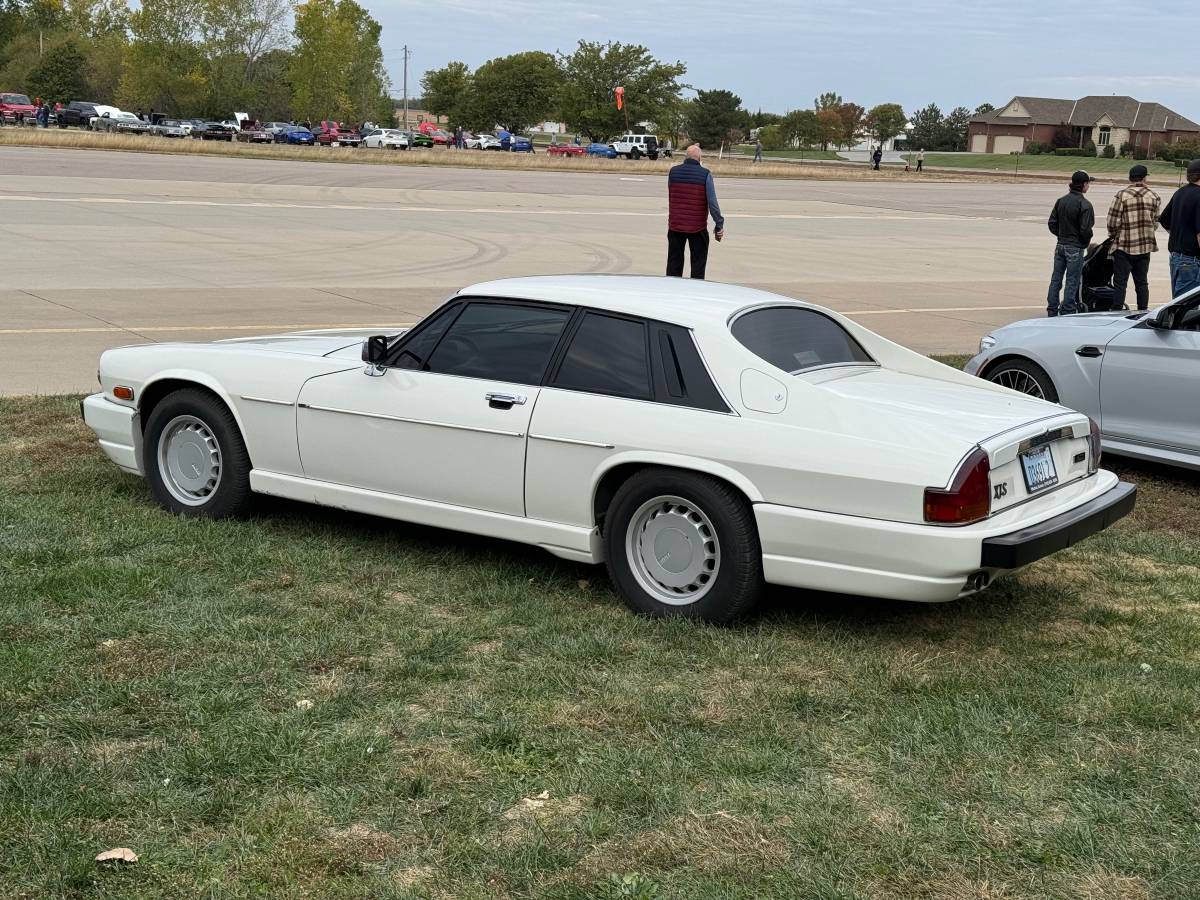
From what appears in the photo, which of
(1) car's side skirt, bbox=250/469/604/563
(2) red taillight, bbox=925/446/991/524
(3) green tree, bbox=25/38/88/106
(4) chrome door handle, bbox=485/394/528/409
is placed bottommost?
(1) car's side skirt, bbox=250/469/604/563

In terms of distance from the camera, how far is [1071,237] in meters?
14.4

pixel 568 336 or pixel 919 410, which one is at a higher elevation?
pixel 568 336

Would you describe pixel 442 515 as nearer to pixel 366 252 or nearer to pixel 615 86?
pixel 366 252

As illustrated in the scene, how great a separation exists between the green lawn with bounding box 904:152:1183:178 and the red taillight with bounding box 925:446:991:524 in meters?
80.5

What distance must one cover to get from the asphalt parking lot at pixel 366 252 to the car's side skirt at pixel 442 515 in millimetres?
4154

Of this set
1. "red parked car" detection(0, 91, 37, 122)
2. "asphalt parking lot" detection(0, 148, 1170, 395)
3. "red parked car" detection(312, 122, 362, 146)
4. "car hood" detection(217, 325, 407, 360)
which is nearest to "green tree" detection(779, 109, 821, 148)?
"red parked car" detection(312, 122, 362, 146)

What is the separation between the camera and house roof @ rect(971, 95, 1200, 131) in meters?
127

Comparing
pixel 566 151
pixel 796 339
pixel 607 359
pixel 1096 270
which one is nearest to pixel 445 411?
pixel 607 359

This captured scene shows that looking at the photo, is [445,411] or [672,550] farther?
[445,411]

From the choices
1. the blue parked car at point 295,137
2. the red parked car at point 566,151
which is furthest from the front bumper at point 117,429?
the red parked car at point 566,151

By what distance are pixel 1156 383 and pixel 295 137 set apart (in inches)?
2862

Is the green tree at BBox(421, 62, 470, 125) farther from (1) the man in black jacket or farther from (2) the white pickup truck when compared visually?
(1) the man in black jacket

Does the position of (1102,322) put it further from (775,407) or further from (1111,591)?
(775,407)

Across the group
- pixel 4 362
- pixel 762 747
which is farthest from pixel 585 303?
pixel 4 362
